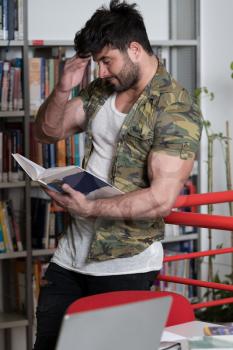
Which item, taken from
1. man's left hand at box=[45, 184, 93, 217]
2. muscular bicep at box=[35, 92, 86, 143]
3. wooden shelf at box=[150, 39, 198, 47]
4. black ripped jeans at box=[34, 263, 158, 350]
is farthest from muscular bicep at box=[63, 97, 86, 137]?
wooden shelf at box=[150, 39, 198, 47]

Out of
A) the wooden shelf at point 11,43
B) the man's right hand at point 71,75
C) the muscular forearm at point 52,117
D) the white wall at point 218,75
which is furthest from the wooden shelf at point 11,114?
the man's right hand at point 71,75

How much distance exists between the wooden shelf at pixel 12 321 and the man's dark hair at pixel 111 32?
6.73 feet

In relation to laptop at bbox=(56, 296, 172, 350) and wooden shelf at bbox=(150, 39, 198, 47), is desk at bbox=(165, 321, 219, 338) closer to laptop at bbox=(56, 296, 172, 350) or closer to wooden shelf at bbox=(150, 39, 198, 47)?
laptop at bbox=(56, 296, 172, 350)

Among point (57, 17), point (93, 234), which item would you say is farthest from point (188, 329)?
point (57, 17)

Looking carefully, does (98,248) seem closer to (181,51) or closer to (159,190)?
(159,190)

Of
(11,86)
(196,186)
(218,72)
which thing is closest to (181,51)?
(218,72)

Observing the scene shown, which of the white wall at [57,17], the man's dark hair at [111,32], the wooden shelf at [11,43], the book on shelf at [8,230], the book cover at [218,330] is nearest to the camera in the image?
the book cover at [218,330]

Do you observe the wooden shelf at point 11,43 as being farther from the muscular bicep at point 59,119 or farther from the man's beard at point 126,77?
the man's beard at point 126,77

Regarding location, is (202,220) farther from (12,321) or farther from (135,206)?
(12,321)

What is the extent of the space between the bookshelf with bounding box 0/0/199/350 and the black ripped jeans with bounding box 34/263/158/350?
66.9 inches

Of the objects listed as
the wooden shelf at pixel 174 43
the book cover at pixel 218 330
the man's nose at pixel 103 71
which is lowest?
the book cover at pixel 218 330

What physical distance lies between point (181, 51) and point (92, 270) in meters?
2.58

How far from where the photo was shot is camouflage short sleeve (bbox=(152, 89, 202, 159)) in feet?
→ 6.77

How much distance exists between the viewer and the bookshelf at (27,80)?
153 inches
